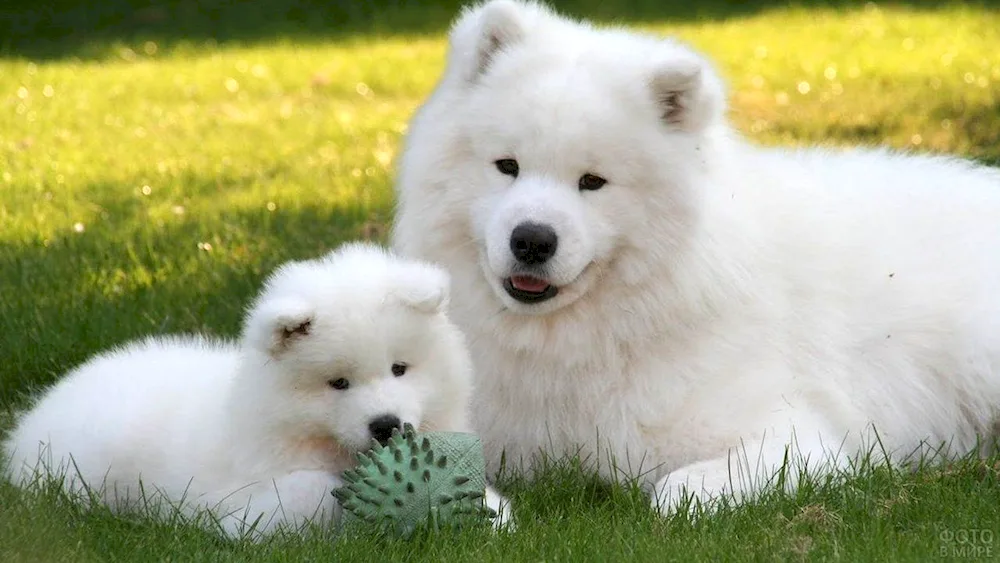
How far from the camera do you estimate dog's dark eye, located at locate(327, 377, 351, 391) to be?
3.89m

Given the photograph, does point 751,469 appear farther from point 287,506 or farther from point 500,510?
point 287,506

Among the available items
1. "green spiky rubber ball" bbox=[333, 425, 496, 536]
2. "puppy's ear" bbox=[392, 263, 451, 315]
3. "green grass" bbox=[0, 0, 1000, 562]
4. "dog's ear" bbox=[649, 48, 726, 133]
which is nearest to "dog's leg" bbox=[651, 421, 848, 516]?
"green grass" bbox=[0, 0, 1000, 562]

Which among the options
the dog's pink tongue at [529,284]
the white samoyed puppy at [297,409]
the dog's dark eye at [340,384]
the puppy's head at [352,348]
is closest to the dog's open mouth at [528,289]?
the dog's pink tongue at [529,284]

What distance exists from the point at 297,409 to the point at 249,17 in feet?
49.7

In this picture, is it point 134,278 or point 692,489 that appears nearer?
point 692,489

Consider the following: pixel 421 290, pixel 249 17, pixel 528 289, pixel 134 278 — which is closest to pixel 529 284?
pixel 528 289

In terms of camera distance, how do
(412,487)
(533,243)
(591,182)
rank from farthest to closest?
(591,182)
(533,243)
(412,487)

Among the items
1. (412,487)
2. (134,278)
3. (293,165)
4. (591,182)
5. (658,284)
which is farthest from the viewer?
(293,165)

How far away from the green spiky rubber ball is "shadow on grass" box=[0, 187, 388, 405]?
2.25 metres

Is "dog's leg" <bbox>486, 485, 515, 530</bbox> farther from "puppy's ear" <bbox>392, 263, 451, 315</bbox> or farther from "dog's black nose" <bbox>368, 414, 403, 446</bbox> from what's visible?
"puppy's ear" <bbox>392, 263, 451, 315</bbox>

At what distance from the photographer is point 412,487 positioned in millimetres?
3744

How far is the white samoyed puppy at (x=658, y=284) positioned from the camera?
422 cm

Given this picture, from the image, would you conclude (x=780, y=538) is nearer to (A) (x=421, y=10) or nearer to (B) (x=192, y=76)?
(B) (x=192, y=76)

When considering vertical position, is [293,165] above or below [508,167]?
above
